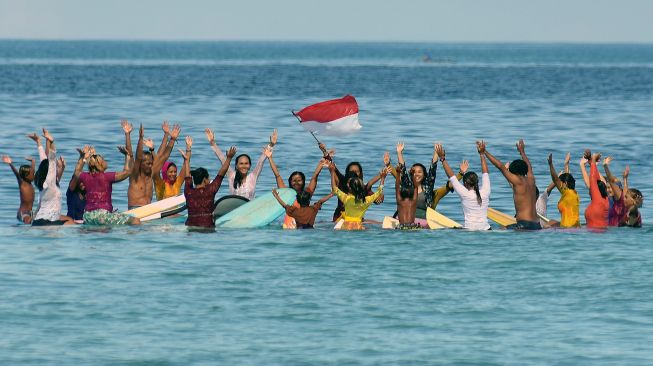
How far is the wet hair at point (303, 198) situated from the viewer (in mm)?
27062

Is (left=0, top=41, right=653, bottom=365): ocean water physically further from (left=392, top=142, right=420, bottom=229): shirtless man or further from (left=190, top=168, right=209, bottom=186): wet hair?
(left=190, top=168, right=209, bottom=186): wet hair

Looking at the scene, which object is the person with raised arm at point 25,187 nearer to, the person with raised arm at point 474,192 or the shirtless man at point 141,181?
the shirtless man at point 141,181

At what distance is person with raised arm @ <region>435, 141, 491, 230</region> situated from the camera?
1026 inches

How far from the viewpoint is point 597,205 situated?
27.3 metres

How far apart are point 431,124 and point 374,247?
40248 mm

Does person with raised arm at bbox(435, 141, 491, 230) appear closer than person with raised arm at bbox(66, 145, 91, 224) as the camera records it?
Yes

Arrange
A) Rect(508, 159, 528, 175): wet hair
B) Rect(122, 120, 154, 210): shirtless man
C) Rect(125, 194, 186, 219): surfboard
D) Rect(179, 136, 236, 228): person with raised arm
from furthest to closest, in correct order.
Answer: Rect(125, 194, 186, 219): surfboard < Rect(122, 120, 154, 210): shirtless man < Rect(508, 159, 528, 175): wet hair < Rect(179, 136, 236, 228): person with raised arm

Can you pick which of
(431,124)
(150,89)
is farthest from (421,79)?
(431,124)

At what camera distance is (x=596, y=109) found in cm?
7831

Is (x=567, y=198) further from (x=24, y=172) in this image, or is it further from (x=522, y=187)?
(x=24, y=172)

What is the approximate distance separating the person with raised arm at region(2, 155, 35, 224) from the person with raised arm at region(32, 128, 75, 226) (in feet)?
0.68

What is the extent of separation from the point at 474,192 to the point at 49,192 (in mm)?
8484

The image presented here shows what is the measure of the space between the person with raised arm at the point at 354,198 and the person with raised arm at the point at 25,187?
6.07m

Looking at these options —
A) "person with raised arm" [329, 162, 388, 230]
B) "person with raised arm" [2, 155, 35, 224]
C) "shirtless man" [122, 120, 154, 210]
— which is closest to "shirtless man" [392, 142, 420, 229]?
"person with raised arm" [329, 162, 388, 230]
